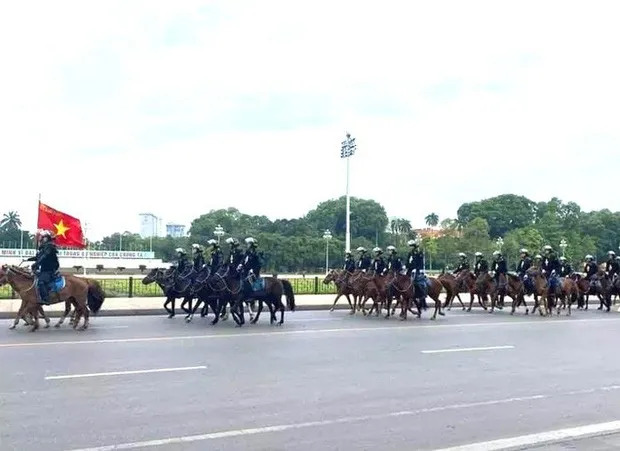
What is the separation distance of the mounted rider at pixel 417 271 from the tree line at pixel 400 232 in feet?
162

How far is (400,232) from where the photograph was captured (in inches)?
4786

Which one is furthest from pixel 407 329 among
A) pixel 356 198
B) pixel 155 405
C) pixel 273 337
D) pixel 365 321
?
pixel 356 198

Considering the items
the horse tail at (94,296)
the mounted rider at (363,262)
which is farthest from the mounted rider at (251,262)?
the mounted rider at (363,262)

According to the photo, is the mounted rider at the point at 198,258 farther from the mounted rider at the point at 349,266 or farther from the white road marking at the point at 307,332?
the mounted rider at the point at 349,266

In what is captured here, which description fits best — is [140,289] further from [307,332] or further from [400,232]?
[400,232]

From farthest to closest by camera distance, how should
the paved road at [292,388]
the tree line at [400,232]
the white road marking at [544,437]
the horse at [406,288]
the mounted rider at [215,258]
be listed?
the tree line at [400,232] < the horse at [406,288] < the mounted rider at [215,258] < the paved road at [292,388] < the white road marking at [544,437]

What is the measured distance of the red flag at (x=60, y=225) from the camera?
25.6 m

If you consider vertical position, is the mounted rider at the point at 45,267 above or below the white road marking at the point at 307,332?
above

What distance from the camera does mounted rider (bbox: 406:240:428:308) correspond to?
958 inches

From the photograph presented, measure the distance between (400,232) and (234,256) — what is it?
102 meters

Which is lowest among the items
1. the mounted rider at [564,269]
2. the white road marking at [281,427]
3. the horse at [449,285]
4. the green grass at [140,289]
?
the white road marking at [281,427]

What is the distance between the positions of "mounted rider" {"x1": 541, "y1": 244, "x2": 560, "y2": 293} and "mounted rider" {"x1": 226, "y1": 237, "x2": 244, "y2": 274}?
12072 mm

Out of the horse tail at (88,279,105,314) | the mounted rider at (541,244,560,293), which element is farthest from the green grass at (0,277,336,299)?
Answer: the mounted rider at (541,244,560,293)

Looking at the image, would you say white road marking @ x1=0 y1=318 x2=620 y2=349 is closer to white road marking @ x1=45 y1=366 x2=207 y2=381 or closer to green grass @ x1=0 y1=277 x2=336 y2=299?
white road marking @ x1=45 y1=366 x2=207 y2=381
